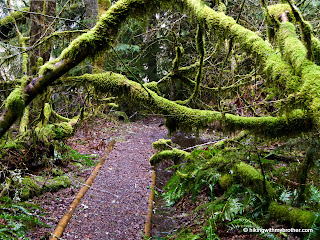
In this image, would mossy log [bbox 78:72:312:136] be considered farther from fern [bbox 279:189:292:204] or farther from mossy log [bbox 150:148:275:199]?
fern [bbox 279:189:292:204]

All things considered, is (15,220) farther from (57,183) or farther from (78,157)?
(78,157)

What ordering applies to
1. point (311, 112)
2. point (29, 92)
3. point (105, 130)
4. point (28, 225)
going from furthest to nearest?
point (105, 130)
point (28, 225)
point (29, 92)
point (311, 112)

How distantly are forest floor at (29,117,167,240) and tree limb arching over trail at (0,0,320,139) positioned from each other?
1.54 metres

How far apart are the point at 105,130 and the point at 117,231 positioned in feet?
25.9

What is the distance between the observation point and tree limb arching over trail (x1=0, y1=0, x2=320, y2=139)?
2.44 meters

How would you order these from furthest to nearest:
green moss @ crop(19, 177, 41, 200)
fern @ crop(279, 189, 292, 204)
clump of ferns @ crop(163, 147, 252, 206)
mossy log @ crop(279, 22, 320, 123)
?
clump of ferns @ crop(163, 147, 252, 206) → green moss @ crop(19, 177, 41, 200) → fern @ crop(279, 189, 292, 204) → mossy log @ crop(279, 22, 320, 123)

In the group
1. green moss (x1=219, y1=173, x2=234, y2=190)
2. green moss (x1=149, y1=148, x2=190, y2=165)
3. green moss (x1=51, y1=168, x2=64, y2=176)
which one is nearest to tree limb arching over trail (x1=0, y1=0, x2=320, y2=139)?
green moss (x1=219, y1=173, x2=234, y2=190)

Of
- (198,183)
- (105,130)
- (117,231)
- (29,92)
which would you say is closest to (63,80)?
(29,92)

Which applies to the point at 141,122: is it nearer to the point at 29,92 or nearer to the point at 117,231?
the point at 117,231

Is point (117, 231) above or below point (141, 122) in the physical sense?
above

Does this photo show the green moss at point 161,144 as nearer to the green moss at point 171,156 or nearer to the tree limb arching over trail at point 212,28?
the green moss at point 171,156

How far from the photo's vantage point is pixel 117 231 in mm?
4137

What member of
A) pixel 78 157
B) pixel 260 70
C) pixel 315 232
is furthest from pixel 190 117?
pixel 78 157

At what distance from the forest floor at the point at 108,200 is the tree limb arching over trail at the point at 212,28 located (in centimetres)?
154
